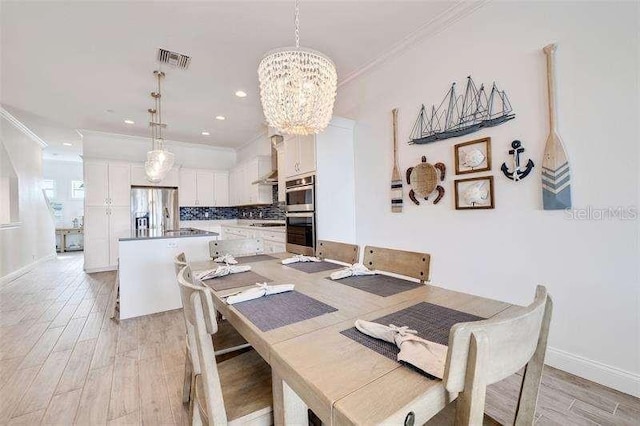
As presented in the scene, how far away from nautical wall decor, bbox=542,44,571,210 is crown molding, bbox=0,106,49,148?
672 cm

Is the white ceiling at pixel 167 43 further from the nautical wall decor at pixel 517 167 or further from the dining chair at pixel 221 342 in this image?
the dining chair at pixel 221 342

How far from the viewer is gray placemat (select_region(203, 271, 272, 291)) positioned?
1.45 m

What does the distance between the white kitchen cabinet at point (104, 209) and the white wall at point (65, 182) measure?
172 inches

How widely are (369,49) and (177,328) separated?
342cm

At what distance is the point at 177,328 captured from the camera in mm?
2693

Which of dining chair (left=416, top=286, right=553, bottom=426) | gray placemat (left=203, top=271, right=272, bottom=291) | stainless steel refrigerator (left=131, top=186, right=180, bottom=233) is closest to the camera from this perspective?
dining chair (left=416, top=286, right=553, bottom=426)

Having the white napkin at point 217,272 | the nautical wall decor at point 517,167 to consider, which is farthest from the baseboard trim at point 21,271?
the nautical wall decor at point 517,167

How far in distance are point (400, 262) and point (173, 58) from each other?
3090 millimetres

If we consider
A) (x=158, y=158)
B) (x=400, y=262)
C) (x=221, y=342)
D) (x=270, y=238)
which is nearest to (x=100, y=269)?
(x=158, y=158)

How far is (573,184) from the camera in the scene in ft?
5.91

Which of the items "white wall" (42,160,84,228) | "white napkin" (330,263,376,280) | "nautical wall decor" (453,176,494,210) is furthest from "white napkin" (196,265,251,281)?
"white wall" (42,160,84,228)

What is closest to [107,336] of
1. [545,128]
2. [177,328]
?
[177,328]

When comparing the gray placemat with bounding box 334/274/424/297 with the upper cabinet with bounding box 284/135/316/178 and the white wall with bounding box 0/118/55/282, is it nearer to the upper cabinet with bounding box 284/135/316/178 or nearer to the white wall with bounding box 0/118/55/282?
the upper cabinet with bounding box 284/135/316/178

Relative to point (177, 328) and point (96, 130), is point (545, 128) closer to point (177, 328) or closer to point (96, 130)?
point (177, 328)
